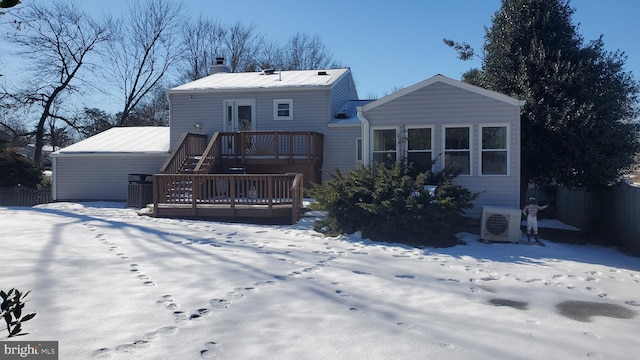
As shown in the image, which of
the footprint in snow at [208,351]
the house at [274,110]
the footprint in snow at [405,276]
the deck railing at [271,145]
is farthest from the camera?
the house at [274,110]

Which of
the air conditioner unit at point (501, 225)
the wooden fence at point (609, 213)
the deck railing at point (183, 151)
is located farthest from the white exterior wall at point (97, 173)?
the wooden fence at point (609, 213)

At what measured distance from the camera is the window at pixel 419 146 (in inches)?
476

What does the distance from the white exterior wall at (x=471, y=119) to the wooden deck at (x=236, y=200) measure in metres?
3.13

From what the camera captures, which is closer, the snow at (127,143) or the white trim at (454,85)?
the white trim at (454,85)

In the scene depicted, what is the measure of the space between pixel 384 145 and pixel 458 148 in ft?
6.04

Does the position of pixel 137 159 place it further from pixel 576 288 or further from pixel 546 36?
pixel 576 288

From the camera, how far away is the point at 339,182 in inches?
425

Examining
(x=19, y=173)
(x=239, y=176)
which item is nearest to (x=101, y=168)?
(x=19, y=173)

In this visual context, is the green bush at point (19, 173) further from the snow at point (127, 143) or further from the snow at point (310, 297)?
the snow at point (310, 297)

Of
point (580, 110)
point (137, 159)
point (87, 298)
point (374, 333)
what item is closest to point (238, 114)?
point (137, 159)

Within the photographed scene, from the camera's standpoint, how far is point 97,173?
62.7 ft

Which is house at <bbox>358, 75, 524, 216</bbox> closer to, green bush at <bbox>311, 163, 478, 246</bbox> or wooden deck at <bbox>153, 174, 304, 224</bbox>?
green bush at <bbox>311, 163, 478, 246</bbox>

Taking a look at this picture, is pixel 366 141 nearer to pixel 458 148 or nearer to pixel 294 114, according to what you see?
pixel 458 148

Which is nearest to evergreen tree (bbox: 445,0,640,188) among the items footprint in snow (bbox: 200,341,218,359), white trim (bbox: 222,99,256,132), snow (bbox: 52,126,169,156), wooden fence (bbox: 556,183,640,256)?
wooden fence (bbox: 556,183,640,256)
